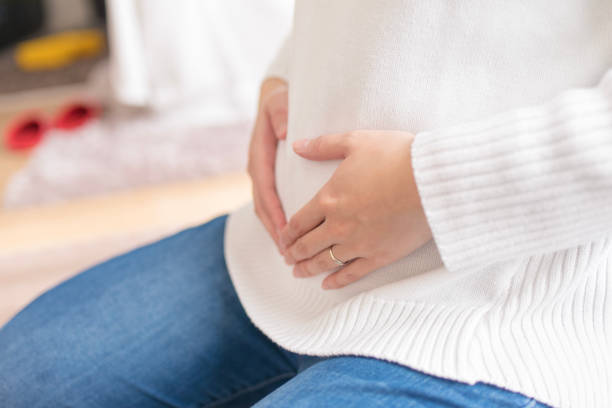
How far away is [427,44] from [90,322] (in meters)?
0.48

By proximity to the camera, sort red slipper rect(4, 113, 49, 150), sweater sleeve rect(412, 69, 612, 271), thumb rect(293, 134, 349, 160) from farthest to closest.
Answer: red slipper rect(4, 113, 49, 150) < thumb rect(293, 134, 349, 160) < sweater sleeve rect(412, 69, 612, 271)

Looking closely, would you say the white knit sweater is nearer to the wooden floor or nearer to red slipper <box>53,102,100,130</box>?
the wooden floor

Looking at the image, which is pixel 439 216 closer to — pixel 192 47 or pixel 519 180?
pixel 519 180

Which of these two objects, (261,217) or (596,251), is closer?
(596,251)

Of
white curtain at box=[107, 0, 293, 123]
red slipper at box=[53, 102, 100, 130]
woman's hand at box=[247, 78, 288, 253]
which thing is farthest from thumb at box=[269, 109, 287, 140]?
red slipper at box=[53, 102, 100, 130]

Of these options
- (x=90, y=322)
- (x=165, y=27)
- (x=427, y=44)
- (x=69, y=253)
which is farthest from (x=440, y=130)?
(x=165, y=27)

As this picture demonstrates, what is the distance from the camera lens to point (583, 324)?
44 centimetres

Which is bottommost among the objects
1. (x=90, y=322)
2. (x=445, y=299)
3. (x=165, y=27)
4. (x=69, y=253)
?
(x=69, y=253)

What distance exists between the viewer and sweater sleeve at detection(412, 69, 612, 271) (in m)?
0.38

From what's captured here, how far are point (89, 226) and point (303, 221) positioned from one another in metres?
1.09

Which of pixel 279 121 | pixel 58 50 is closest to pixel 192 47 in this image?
pixel 279 121

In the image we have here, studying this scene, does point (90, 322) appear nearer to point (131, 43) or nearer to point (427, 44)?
point (427, 44)

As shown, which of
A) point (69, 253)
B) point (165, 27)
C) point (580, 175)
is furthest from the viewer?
point (165, 27)

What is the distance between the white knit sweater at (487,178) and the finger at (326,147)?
0.02 meters
